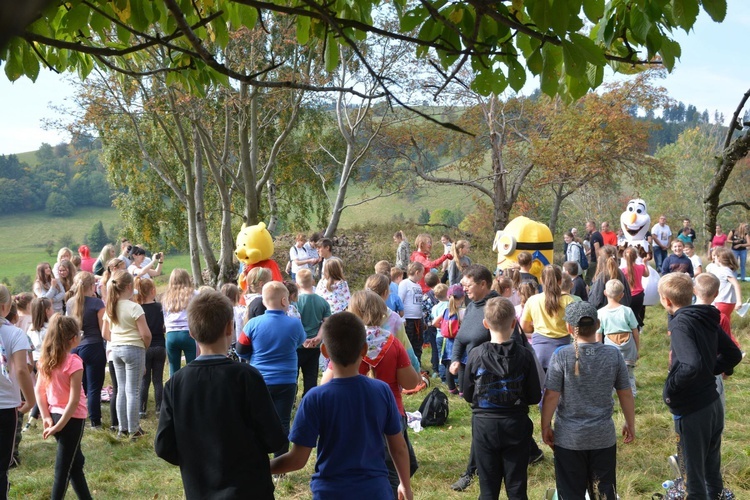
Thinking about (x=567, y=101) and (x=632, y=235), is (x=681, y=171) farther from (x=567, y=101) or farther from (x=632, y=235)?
(x=567, y=101)

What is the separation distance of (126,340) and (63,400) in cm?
168

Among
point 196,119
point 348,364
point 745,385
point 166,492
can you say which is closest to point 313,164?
point 196,119

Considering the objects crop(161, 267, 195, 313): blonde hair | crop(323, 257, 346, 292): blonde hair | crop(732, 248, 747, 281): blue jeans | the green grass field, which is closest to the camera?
the green grass field

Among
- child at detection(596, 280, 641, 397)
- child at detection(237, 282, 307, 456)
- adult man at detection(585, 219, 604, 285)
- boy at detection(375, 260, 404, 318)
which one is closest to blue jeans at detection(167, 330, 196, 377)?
child at detection(237, 282, 307, 456)

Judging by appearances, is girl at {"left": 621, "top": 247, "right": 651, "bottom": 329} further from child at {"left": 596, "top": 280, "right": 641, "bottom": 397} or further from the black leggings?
the black leggings

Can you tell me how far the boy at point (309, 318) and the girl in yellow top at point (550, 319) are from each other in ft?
7.17

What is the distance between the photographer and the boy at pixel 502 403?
443 cm

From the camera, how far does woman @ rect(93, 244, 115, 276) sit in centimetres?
1073

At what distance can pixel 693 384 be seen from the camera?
436 centimetres

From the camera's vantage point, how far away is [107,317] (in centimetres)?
700

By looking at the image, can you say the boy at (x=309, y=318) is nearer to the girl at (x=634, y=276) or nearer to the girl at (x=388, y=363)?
the girl at (x=388, y=363)

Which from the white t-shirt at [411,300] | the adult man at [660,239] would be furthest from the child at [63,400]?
the adult man at [660,239]

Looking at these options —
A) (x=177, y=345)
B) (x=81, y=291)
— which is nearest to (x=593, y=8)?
(x=177, y=345)

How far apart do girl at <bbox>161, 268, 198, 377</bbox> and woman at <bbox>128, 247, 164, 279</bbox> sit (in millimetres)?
3315
